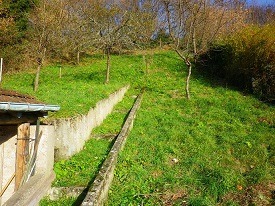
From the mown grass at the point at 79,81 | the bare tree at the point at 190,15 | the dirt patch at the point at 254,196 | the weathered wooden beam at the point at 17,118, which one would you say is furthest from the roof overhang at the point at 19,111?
the bare tree at the point at 190,15

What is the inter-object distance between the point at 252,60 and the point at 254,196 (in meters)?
11.4

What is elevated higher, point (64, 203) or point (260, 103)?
point (260, 103)

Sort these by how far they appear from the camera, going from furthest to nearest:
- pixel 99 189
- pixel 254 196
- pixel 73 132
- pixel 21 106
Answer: pixel 73 132
pixel 254 196
pixel 99 189
pixel 21 106

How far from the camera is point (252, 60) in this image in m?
16.4

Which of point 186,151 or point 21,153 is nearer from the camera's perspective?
point 21,153

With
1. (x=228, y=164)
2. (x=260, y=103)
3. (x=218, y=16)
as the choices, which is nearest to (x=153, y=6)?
(x=218, y=16)

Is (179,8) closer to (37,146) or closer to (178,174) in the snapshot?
(178,174)

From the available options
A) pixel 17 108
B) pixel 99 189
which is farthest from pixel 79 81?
pixel 17 108

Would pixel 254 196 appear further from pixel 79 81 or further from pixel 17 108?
pixel 79 81

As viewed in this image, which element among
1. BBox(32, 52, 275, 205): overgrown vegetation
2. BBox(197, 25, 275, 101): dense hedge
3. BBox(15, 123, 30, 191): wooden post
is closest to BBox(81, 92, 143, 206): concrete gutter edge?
BBox(32, 52, 275, 205): overgrown vegetation

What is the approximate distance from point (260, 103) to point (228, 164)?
7.49 m

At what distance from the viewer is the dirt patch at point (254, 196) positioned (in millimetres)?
6355

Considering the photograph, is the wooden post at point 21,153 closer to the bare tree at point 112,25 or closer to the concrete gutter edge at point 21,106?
the concrete gutter edge at point 21,106

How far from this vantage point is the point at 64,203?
6340mm
